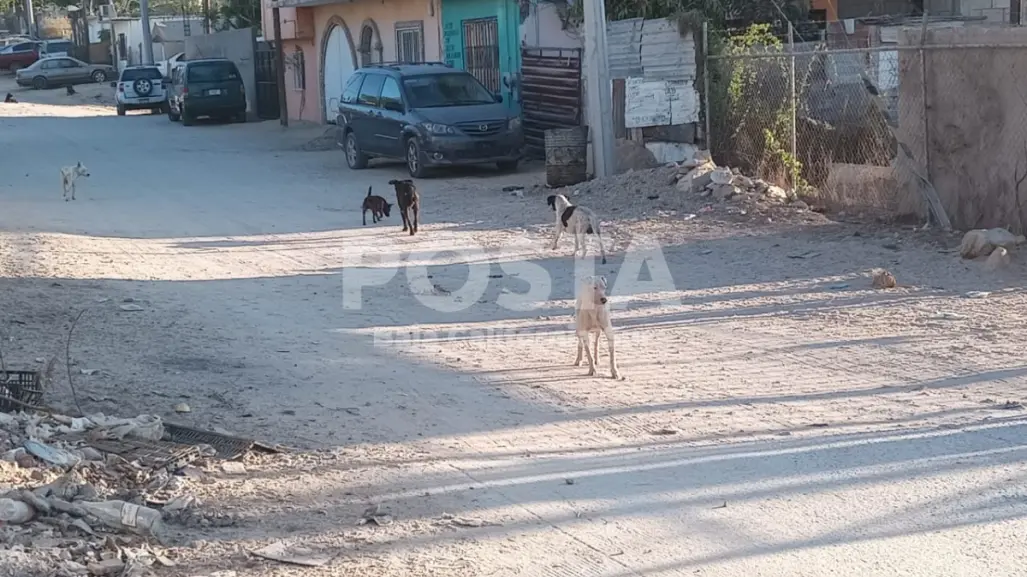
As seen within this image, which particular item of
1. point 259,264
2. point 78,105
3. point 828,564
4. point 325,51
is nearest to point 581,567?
point 828,564

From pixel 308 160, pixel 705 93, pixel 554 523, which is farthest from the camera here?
pixel 308 160

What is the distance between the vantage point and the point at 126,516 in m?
5.85

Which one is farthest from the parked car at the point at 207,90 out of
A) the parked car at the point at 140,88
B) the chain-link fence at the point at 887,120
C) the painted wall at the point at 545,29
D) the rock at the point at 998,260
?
the rock at the point at 998,260

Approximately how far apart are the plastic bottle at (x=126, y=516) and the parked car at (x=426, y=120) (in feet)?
49.1

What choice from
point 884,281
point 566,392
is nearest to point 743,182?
point 884,281

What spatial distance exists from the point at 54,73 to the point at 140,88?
753 inches

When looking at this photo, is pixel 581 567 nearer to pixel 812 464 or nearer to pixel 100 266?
pixel 812 464

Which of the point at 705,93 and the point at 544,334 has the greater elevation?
the point at 705,93

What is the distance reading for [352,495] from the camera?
632cm

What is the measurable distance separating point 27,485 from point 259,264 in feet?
24.4

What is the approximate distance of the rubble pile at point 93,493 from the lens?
17.9 feet

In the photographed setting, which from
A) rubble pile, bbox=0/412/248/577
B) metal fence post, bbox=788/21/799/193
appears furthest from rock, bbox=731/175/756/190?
rubble pile, bbox=0/412/248/577

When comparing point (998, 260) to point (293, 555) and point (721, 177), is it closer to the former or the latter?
point (721, 177)

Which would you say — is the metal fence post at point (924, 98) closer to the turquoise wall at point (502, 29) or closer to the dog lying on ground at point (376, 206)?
the dog lying on ground at point (376, 206)
